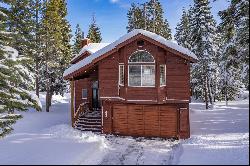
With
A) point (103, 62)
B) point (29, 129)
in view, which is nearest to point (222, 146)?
point (103, 62)

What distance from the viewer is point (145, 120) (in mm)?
24219

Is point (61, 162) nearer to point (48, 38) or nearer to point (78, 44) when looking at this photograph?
point (48, 38)

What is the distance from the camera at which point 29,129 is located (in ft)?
86.3

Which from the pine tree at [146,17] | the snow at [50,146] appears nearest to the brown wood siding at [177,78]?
the snow at [50,146]

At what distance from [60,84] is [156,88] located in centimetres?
2267

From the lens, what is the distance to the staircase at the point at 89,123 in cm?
2534

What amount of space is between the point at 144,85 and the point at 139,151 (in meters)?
5.99

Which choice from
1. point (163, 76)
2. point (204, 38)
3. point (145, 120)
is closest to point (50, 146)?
point (145, 120)

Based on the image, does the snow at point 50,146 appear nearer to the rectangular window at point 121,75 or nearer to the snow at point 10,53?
the rectangular window at point 121,75

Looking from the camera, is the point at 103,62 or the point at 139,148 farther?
the point at 103,62

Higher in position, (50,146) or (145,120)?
(145,120)

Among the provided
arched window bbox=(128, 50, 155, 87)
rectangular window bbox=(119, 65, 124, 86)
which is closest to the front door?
rectangular window bbox=(119, 65, 124, 86)

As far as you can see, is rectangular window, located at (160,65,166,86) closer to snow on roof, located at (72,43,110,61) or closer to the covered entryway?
the covered entryway

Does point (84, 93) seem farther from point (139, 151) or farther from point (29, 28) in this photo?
point (139, 151)
